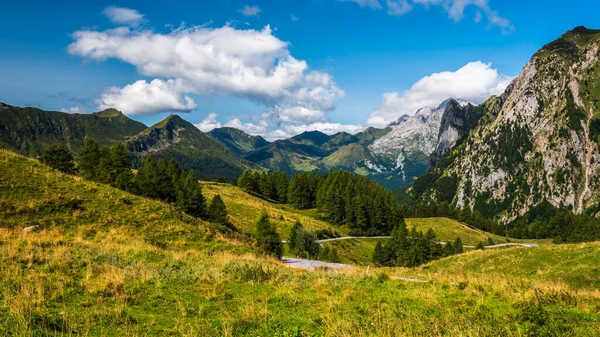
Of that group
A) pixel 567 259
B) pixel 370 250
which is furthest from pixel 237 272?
pixel 370 250

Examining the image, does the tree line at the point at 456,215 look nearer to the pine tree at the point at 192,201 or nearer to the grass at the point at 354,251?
the grass at the point at 354,251

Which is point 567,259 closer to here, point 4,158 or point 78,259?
point 78,259

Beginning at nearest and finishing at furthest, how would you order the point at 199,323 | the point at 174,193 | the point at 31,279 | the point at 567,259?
the point at 199,323
the point at 31,279
the point at 567,259
the point at 174,193

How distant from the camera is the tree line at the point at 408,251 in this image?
219 ft

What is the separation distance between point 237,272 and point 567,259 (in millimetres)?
30354

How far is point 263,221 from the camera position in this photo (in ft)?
157

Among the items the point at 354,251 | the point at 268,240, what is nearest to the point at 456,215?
the point at 354,251

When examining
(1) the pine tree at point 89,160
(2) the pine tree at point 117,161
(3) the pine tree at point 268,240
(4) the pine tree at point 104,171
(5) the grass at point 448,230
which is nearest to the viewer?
(3) the pine tree at point 268,240

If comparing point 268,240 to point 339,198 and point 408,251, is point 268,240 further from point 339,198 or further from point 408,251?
point 339,198

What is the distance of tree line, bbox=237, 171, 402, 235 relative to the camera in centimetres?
10462

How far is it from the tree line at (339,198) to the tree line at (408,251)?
28.0 meters

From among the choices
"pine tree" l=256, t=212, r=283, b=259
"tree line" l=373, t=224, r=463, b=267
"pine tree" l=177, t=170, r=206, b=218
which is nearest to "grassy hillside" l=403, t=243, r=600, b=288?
"pine tree" l=256, t=212, r=283, b=259

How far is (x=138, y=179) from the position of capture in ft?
197

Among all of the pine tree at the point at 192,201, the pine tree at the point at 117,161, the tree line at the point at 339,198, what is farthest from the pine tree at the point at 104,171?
the tree line at the point at 339,198
